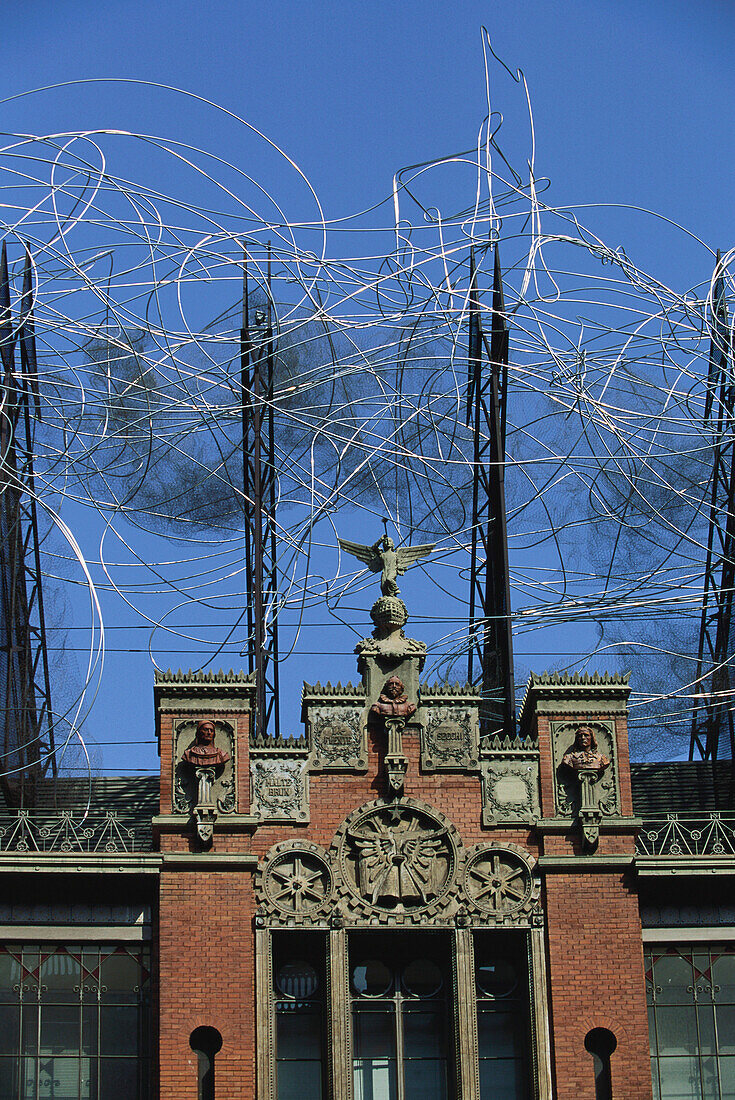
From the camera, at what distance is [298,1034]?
31.3m

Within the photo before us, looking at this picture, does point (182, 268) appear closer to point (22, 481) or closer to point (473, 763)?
point (22, 481)

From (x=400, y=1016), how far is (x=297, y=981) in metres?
1.58

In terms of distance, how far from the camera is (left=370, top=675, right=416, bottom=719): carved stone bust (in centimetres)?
3241

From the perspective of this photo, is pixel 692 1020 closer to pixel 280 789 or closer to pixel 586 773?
pixel 586 773

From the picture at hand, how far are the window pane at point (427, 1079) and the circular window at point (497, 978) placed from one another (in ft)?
4.05

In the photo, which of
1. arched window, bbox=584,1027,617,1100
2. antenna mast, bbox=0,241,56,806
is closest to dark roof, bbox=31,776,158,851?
antenna mast, bbox=0,241,56,806

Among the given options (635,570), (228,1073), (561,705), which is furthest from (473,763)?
(635,570)

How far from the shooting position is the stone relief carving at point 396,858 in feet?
103

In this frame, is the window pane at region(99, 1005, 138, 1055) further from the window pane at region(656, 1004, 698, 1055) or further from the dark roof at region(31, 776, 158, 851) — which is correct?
the window pane at region(656, 1004, 698, 1055)

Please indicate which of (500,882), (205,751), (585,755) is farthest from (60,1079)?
(585,755)

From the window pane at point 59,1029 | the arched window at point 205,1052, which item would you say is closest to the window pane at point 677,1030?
the arched window at point 205,1052

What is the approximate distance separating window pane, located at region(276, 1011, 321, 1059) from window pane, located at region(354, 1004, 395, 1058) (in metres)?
0.58

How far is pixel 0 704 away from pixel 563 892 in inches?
457

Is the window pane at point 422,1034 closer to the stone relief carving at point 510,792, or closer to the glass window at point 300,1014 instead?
the glass window at point 300,1014
